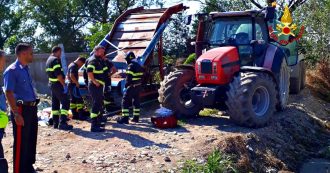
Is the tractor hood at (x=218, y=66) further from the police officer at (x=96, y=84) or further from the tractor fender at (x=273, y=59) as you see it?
the police officer at (x=96, y=84)

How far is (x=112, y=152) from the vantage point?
8.52m

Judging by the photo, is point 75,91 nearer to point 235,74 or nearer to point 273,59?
point 235,74

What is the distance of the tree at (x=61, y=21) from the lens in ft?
73.2

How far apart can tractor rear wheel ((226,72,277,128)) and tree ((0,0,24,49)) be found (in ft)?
51.7

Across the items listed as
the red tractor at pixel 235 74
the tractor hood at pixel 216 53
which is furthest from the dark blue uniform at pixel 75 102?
the tractor hood at pixel 216 53

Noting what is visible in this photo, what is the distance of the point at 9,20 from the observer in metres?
23.8

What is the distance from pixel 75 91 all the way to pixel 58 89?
1.26 m

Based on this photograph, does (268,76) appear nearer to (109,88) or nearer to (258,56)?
(258,56)

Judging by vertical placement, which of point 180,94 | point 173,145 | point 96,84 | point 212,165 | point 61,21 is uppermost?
point 61,21

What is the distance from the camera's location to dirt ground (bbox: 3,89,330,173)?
8.12 m

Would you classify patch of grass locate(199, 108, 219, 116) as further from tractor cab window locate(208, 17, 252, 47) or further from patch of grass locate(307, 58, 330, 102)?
patch of grass locate(307, 58, 330, 102)

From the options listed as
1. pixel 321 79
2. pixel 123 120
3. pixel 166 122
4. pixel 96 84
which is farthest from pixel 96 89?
pixel 321 79

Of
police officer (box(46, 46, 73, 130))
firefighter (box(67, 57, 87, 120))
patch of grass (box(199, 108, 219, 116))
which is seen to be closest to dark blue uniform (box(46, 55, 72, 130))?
police officer (box(46, 46, 73, 130))

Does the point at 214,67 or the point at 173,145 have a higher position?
the point at 214,67
